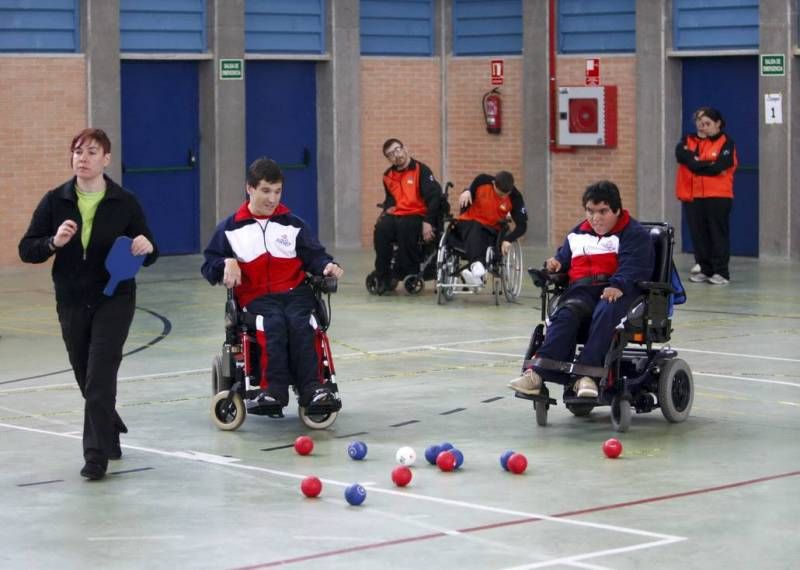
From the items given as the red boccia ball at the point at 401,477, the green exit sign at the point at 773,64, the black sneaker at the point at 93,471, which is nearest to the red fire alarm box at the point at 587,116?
the green exit sign at the point at 773,64

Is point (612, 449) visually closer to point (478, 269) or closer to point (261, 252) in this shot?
point (261, 252)

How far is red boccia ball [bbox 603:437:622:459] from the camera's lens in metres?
9.23

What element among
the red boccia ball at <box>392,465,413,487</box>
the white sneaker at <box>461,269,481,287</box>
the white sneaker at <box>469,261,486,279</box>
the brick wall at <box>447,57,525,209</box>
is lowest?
the red boccia ball at <box>392,465,413,487</box>

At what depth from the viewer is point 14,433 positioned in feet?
33.5

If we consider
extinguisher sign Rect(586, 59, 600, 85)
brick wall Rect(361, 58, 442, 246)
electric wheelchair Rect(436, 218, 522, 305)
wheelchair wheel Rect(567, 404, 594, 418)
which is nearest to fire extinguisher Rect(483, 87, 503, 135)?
brick wall Rect(361, 58, 442, 246)

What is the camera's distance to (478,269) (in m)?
16.8

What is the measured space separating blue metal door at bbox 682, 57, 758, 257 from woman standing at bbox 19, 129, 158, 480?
13.4 metres

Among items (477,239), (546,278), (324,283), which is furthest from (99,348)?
(477,239)

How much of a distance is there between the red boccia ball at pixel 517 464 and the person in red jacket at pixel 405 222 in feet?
28.9

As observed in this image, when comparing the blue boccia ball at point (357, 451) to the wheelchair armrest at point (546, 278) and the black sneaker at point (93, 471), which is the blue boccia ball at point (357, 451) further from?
the wheelchair armrest at point (546, 278)

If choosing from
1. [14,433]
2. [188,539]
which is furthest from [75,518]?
[14,433]

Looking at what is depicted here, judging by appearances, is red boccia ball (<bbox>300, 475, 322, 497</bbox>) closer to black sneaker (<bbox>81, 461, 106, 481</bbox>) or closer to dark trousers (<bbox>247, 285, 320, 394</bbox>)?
black sneaker (<bbox>81, 461, 106, 481</bbox>)

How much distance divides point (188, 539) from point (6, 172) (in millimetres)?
13657

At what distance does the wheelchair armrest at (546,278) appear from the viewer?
10.5 meters
